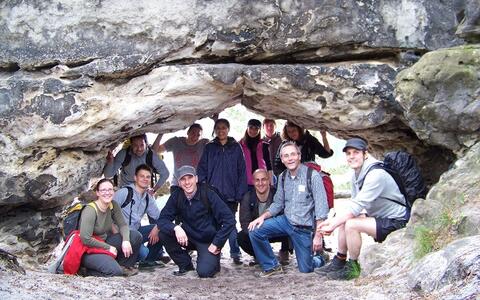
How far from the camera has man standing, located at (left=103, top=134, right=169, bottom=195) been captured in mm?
8219

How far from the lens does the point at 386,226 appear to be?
6.41 meters

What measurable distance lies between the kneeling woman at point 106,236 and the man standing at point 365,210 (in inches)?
92.1

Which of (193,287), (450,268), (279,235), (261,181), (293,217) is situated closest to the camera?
(450,268)

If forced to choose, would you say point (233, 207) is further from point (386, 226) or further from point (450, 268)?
point (450, 268)

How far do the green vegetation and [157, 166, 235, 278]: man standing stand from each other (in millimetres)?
2458

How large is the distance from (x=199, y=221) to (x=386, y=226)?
2257 millimetres

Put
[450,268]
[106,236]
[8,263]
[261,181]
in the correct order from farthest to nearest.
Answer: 1. [261,181]
2. [106,236]
3. [8,263]
4. [450,268]

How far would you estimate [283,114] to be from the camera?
334 inches

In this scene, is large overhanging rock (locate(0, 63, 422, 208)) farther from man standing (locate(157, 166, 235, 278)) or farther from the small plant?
the small plant

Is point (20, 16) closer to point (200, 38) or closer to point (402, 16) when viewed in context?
point (200, 38)

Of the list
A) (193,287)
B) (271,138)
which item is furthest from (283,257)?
(193,287)

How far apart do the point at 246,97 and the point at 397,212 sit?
8.82ft

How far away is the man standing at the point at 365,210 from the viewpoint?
626cm

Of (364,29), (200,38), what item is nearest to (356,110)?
(364,29)
